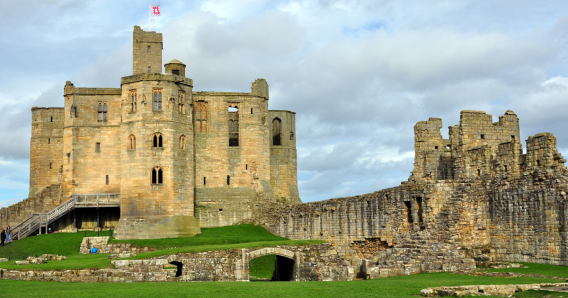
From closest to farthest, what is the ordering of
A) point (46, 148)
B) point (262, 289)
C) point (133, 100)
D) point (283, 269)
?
point (262, 289), point (283, 269), point (133, 100), point (46, 148)

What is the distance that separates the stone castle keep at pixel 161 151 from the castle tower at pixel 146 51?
0.29 ft

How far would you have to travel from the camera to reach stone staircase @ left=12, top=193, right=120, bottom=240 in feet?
169

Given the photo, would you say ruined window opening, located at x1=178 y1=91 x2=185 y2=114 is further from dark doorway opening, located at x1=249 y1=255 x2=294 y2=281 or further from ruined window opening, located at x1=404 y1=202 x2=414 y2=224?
ruined window opening, located at x1=404 y1=202 x2=414 y2=224

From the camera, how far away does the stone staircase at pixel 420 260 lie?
29.2m

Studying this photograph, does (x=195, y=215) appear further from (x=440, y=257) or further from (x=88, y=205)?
(x=440, y=257)

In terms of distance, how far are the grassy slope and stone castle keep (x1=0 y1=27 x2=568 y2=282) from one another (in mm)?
3657

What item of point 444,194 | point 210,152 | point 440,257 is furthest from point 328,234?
point 210,152

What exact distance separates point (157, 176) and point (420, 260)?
25404 millimetres

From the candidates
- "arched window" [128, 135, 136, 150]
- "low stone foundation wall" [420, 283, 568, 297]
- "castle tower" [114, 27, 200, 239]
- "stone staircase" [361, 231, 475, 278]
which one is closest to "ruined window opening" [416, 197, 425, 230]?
"stone staircase" [361, 231, 475, 278]

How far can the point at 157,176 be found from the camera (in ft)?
164

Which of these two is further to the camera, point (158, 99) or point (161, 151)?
point (158, 99)

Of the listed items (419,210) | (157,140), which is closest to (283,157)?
(157,140)

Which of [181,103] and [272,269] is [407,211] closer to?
[272,269]

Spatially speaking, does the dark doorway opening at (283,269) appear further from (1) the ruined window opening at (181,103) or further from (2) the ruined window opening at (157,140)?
(1) the ruined window opening at (181,103)
